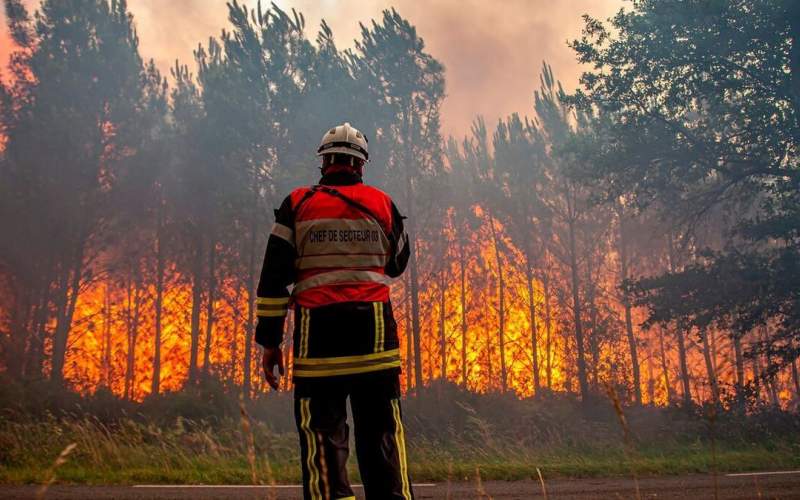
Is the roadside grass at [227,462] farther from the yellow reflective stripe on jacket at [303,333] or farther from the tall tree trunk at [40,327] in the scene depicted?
the tall tree trunk at [40,327]

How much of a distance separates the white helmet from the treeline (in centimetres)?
1603

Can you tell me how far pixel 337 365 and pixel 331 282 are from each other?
1.43 feet

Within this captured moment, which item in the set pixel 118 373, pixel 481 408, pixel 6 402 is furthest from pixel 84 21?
pixel 481 408

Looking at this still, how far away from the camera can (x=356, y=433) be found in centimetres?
295

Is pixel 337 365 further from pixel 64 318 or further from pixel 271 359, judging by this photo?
pixel 64 318

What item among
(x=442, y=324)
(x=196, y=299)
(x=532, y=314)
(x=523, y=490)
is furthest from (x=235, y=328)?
(x=523, y=490)

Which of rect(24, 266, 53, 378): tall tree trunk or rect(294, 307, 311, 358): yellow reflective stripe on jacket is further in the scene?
rect(24, 266, 53, 378): tall tree trunk

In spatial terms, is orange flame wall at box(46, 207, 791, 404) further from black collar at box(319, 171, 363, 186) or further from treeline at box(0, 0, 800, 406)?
black collar at box(319, 171, 363, 186)

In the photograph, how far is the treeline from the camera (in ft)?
55.3

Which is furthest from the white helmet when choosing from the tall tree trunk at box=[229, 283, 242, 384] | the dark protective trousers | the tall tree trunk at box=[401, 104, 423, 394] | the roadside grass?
the tall tree trunk at box=[229, 283, 242, 384]

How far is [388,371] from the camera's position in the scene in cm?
304

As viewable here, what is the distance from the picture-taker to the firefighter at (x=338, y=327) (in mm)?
2891

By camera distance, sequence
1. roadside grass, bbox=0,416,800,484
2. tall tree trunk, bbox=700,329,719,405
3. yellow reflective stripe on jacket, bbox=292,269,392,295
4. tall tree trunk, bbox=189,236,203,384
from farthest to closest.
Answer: tall tree trunk, bbox=189,236,203,384 < tall tree trunk, bbox=700,329,719,405 < roadside grass, bbox=0,416,800,484 < yellow reflective stripe on jacket, bbox=292,269,392,295

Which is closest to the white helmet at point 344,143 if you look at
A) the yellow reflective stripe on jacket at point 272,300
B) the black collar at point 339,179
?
the black collar at point 339,179
